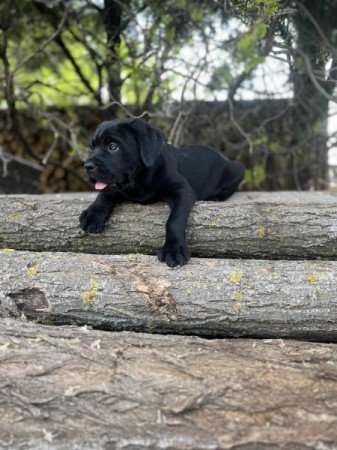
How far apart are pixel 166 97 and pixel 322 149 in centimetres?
277

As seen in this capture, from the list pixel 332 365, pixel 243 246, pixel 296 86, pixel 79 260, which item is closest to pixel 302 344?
pixel 332 365

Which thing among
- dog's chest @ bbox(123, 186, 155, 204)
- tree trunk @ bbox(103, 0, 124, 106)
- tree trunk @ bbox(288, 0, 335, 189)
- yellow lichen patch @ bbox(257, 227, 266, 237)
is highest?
tree trunk @ bbox(103, 0, 124, 106)

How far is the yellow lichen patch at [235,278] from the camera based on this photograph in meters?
3.05

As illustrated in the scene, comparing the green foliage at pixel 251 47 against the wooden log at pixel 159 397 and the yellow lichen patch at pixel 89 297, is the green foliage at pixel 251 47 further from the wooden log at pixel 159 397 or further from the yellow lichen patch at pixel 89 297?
the wooden log at pixel 159 397

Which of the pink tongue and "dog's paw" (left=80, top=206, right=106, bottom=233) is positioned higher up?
the pink tongue

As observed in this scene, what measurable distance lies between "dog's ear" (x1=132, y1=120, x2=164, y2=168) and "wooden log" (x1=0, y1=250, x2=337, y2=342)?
85cm

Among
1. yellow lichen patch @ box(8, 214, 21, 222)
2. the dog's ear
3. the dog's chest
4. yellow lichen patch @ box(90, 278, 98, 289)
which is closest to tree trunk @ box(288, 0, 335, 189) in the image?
the dog's ear

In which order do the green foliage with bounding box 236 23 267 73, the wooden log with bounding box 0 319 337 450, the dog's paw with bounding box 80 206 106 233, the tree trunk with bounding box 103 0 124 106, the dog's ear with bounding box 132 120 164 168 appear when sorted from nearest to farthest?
1. the wooden log with bounding box 0 319 337 450
2. the dog's paw with bounding box 80 206 106 233
3. the dog's ear with bounding box 132 120 164 168
4. the green foliage with bounding box 236 23 267 73
5. the tree trunk with bounding box 103 0 124 106

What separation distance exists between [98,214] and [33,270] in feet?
2.10

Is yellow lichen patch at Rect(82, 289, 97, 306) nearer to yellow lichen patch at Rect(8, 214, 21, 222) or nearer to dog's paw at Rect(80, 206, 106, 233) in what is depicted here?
dog's paw at Rect(80, 206, 106, 233)

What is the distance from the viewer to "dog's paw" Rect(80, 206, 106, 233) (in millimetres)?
3535

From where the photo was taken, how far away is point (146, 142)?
3.65 m

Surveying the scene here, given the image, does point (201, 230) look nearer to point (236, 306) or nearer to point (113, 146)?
point (236, 306)

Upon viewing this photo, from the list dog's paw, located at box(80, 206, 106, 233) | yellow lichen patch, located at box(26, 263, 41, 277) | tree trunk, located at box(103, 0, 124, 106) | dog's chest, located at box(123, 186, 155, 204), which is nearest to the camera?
yellow lichen patch, located at box(26, 263, 41, 277)
